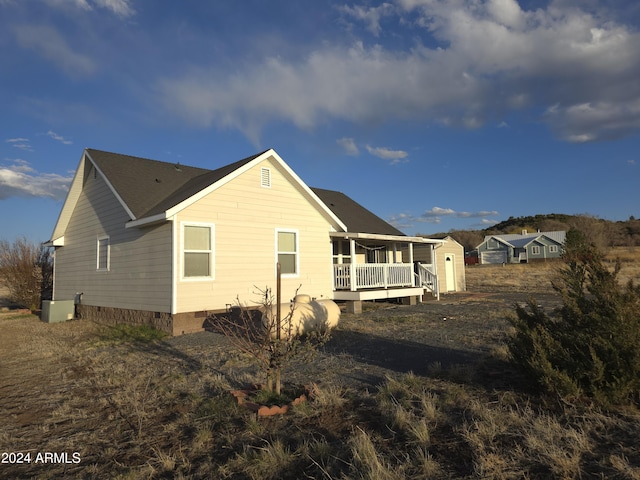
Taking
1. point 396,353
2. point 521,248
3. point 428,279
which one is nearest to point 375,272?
point 428,279

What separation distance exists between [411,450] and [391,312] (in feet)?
36.3

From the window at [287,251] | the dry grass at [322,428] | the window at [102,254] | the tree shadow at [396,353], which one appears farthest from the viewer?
the window at [102,254]

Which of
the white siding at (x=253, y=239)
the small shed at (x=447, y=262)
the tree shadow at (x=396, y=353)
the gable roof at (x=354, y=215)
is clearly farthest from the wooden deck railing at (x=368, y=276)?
the tree shadow at (x=396, y=353)

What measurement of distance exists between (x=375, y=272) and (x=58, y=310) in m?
11.8

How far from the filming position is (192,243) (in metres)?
11.6

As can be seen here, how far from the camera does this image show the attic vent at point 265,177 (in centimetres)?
1328

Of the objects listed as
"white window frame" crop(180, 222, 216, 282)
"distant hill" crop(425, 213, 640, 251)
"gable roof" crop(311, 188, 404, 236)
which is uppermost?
"distant hill" crop(425, 213, 640, 251)

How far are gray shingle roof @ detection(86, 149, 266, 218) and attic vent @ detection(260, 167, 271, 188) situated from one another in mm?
521

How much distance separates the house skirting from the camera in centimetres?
1117

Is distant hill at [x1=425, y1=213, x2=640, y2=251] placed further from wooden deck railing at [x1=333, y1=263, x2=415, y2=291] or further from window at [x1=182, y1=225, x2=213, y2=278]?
window at [x1=182, y1=225, x2=213, y2=278]

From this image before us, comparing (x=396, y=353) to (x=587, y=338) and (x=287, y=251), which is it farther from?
(x=287, y=251)

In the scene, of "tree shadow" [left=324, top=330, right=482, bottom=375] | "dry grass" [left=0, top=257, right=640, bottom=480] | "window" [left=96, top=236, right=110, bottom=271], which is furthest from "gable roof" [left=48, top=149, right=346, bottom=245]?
"tree shadow" [left=324, top=330, right=482, bottom=375]

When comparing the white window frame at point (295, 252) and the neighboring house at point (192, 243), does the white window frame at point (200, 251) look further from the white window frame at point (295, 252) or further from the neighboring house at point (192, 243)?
the white window frame at point (295, 252)

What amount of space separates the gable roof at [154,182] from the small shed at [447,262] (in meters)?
8.36
